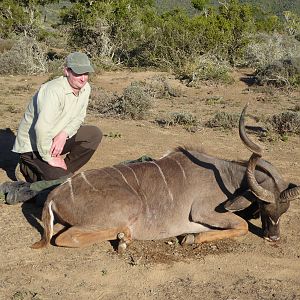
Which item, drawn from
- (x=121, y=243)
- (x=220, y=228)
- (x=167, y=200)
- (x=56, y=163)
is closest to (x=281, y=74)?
(x=56, y=163)

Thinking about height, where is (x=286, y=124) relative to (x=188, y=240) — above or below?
below

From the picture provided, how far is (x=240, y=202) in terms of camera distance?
5.87 m

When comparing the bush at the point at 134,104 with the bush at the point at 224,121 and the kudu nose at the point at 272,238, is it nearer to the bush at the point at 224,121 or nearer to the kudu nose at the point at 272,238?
the bush at the point at 224,121

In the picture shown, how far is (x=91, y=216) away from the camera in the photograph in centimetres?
563

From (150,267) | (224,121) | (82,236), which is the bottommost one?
(224,121)

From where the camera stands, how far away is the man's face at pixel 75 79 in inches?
262

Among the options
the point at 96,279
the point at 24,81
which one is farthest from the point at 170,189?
the point at 24,81

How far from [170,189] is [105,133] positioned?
4.95 meters

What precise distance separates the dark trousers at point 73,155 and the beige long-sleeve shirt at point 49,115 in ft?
0.51

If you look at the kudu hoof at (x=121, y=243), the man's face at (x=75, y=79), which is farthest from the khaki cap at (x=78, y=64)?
the kudu hoof at (x=121, y=243)

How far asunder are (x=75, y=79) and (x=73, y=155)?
1.37 metres

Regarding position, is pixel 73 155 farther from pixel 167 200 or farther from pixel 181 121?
pixel 181 121

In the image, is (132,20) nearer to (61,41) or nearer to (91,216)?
(61,41)

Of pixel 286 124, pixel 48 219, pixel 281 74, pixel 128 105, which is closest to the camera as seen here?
pixel 48 219
